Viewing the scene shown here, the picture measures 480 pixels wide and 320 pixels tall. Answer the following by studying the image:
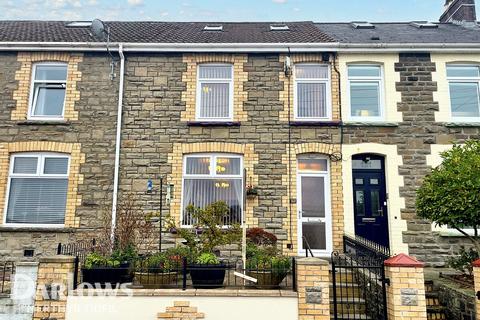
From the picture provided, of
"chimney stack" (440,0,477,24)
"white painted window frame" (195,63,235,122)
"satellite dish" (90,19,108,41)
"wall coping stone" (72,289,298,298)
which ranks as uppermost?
"chimney stack" (440,0,477,24)

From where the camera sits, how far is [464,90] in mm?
10609

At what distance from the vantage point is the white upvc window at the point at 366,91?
34.7 ft

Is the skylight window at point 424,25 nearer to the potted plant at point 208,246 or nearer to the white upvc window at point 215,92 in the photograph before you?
the white upvc window at point 215,92

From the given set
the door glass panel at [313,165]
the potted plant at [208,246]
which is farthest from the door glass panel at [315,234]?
the potted plant at [208,246]

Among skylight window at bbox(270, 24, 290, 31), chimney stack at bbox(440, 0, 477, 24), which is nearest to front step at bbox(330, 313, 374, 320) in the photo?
skylight window at bbox(270, 24, 290, 31)

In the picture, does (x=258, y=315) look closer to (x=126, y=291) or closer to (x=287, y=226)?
(x=126, y=291)

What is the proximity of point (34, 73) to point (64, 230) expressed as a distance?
4.60 metres

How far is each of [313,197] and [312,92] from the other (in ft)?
9.71

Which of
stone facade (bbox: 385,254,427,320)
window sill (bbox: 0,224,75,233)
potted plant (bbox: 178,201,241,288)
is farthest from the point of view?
window sill (bbox: 0,224,75,233)

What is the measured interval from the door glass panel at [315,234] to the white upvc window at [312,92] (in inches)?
112

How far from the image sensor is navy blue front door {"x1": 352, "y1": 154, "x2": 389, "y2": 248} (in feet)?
32.8

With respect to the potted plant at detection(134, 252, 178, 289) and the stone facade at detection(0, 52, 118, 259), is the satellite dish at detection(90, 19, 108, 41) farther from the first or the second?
the potted plant at detection(134, 252, 178, 289)

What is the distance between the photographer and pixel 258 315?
589 cm

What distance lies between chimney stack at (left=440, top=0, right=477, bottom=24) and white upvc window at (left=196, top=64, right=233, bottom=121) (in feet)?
31.5
